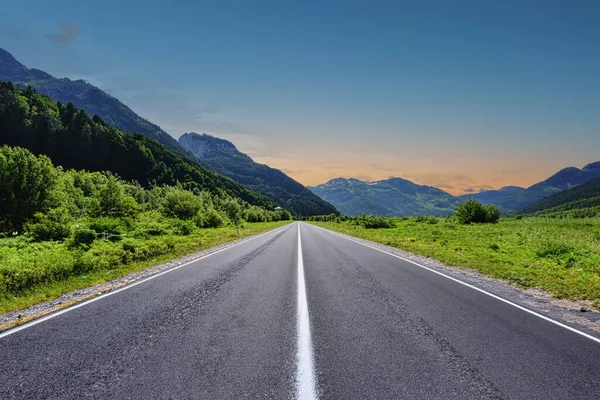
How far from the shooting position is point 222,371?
13.1ft

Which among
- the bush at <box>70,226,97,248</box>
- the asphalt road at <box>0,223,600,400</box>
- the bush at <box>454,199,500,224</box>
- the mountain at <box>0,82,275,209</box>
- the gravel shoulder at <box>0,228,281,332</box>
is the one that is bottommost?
the gravel shoulder at <box>0,228,281,332</box>

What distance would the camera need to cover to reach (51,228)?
1798 cm

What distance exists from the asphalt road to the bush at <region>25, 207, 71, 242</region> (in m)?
14.4

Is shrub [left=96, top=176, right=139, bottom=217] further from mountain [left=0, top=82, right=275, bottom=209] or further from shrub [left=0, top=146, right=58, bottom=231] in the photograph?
mountain [left=0, top=82, right=275, bottom=209]

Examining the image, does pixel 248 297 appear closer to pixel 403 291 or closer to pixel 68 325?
pixel 68 325

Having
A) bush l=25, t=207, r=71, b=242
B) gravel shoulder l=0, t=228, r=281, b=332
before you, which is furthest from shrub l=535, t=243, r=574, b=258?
bush l=25, t=207, r=71, b=242

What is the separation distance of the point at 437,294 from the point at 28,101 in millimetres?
161933

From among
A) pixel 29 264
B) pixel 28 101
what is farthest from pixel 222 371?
pixel 28 101

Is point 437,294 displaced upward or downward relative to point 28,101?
downward

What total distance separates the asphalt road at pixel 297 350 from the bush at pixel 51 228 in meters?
14.4

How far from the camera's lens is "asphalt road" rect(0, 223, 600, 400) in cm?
361

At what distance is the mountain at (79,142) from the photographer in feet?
338

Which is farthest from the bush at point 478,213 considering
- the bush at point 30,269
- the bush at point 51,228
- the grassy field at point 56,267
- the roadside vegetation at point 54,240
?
the bush at point 30,269

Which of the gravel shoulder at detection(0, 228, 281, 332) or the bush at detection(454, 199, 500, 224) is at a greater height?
the bush at detection(454, 199, 500, 224)
